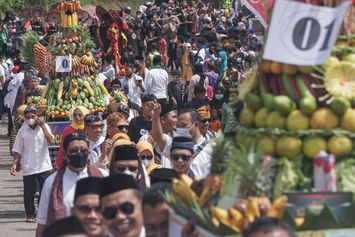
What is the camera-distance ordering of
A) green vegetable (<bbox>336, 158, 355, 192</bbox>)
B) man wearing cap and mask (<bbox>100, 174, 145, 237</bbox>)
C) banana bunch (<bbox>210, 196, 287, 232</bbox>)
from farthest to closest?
man wearing cap and mask (<bbox>100, 174, 145, 237</bbox>)
green vegetable (<bbox>336, 158, 355, 192</bbox>)
banana bunch (<bbox>210, 196, 287, 232</bbox>)

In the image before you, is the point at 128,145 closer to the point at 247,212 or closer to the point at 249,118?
the point at 249,118

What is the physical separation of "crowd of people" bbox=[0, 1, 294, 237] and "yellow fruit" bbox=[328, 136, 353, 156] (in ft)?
2.25

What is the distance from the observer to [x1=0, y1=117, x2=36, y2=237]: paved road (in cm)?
1558

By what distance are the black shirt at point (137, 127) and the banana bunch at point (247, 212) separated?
841 cm

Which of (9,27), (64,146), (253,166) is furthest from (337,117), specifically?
(9,27)

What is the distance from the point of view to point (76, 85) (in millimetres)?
17812

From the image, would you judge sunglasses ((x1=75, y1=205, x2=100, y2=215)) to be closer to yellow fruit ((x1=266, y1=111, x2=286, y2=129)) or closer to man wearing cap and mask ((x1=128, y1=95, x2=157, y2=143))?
yellow fruit ((x1=266, y1=111, x2=286, y2=129))

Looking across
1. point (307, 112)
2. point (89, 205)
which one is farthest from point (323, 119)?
point (89, 205)

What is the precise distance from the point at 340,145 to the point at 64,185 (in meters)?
4.24

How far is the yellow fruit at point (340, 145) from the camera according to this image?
18.7 feet

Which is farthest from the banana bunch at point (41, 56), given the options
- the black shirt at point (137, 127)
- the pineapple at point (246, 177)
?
the pineapple at point (246, 177)

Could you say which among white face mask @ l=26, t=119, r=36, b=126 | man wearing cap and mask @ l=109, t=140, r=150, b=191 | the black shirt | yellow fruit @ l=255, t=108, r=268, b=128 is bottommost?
white face mask @ l=26, t=119, r=36, b=126

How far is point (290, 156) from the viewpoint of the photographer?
227 inches

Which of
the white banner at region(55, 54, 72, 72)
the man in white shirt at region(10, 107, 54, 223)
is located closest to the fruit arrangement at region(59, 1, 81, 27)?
the white banner at region(55, 54, 72, 72)
